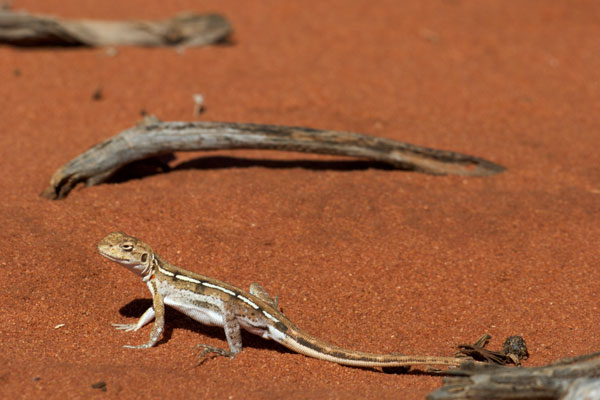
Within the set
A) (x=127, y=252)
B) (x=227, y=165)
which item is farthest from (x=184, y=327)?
(x=227, y=165)

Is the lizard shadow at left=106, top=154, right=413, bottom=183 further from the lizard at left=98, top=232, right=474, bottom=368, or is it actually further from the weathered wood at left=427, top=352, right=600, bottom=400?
the weathered wood at left=427, top=352, right=600, bottom=400

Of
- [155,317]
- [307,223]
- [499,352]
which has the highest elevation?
[307,223]

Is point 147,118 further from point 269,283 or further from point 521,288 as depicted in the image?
point 521,288

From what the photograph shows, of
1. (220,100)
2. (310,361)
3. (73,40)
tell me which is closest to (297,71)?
(220,100)

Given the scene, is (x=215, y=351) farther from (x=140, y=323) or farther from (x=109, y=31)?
(x=109, y=31)

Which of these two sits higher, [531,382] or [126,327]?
[531,382]

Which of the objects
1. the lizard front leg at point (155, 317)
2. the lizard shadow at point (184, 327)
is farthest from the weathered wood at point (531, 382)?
the lizard front leg at point (155, 317)

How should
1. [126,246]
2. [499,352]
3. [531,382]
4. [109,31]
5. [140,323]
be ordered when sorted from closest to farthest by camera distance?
[531,382], [499,352], [126,246], [140,323], [109,31]
